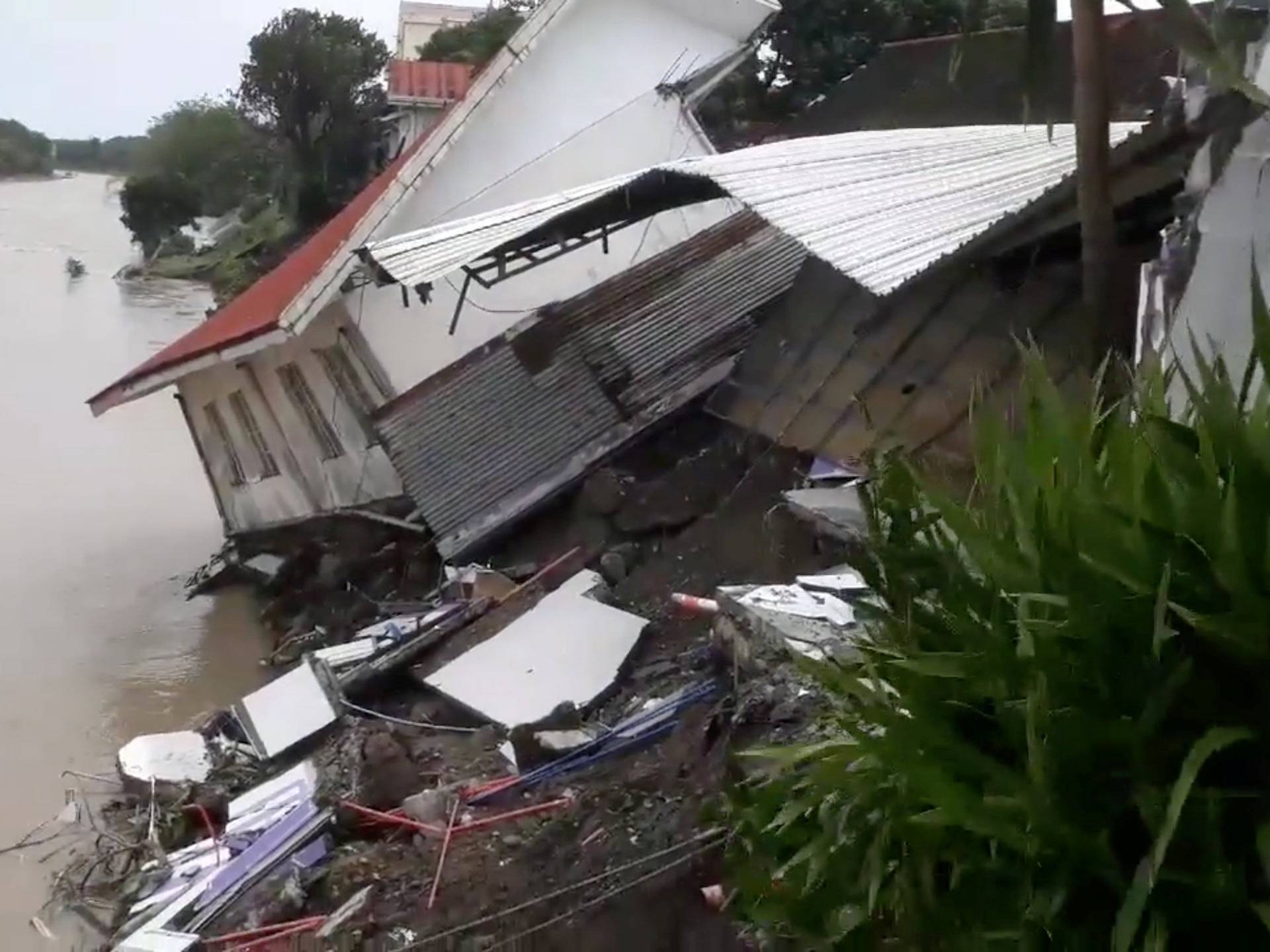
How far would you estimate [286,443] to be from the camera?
35.9 feet

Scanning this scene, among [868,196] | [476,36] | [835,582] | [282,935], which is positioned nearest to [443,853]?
[282,935]

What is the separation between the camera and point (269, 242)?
29.4 meters

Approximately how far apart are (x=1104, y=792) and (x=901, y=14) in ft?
56.8

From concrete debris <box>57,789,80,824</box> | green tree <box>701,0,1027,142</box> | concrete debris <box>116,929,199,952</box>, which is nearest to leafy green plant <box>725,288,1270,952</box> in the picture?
concrete debris <box>116,929,199,952</box>

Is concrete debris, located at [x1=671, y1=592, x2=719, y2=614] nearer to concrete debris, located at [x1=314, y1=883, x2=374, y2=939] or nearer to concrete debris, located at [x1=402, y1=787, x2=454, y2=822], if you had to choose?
concrete debris, located at [x1=402, y1=787, x2=454, y2=822]

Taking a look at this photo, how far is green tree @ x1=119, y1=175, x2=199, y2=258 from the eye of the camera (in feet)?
132

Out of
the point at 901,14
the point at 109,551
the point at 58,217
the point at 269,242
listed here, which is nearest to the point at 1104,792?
the point at 109,551

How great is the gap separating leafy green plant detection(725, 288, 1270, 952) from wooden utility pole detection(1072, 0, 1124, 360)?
5.66ft

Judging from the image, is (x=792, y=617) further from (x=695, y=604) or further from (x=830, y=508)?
(x=695, y=604)

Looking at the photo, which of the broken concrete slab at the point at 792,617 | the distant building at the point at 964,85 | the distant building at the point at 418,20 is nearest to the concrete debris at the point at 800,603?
the broken concrete slab at the point at 792,617

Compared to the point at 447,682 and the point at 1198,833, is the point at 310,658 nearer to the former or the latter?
the point at 447,682

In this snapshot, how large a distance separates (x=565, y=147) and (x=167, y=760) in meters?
6.36

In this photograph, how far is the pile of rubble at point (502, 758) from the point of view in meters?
4.25

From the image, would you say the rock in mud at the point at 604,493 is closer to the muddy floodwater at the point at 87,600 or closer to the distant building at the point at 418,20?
the muddy floodwater at the point at 87,600
